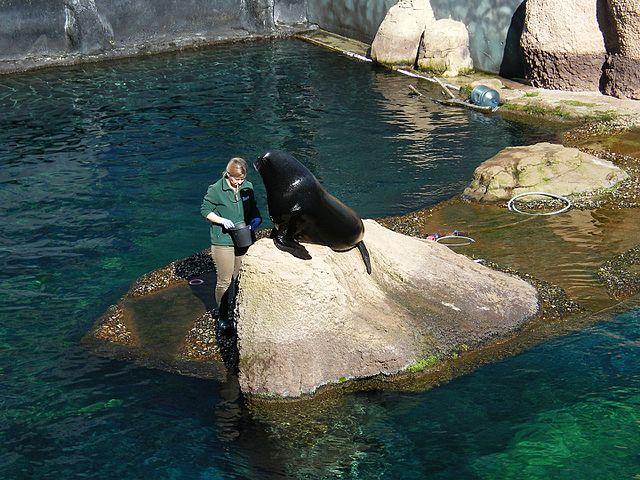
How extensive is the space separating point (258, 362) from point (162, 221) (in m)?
5.86

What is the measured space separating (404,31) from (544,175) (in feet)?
32.8

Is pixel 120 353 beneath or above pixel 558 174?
beneath

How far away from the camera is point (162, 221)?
1373cm

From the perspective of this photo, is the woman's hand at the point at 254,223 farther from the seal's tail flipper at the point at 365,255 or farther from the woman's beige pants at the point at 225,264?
the seal's tail flipper at the point at 365,255

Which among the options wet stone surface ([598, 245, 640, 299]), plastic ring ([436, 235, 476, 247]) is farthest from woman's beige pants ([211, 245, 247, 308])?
wet stone surface ([598, 245, 640, 299])

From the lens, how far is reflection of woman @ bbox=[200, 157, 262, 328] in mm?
8742

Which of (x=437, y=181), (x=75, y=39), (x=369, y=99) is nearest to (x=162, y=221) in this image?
(x=437, y=181)

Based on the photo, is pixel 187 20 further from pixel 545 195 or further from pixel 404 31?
Answer: pixel 545 195

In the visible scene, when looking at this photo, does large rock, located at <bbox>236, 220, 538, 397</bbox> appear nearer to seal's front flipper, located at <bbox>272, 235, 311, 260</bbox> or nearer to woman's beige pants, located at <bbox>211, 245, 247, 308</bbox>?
seal's front flipper, located at <bbox>272, 235, 311, 260</bbox>

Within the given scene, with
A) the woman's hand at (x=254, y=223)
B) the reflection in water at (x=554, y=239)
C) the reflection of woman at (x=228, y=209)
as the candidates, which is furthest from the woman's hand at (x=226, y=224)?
the reflection in water at (x=554, y=239)

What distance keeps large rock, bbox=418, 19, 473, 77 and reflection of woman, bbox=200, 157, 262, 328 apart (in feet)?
43.4

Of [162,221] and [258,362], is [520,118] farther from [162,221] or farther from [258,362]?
[258,362]

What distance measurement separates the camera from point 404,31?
22.2 meters

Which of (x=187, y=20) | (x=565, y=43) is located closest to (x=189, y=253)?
(x=565, y=43)
